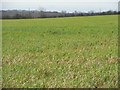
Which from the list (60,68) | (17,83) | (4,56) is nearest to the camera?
(17,83)

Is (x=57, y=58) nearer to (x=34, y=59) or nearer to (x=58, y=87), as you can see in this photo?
(x=34, y=59)

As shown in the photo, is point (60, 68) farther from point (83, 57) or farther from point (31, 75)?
Result: point (83, 57)

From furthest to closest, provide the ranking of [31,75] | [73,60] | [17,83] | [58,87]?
[73,60] → [31,75] → [17,83] → [58,87]

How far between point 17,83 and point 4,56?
15.6 feet

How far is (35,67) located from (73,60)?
1.83m

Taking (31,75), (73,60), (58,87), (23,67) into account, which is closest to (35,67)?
(23,67)

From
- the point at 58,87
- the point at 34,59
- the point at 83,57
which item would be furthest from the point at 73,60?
the point at 58,87

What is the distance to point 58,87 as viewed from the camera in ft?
24.9

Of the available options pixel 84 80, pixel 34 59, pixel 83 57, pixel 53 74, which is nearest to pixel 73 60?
pixel 83 57

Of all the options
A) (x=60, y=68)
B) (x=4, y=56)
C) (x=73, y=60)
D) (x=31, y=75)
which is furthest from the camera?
(x=4, y=56)

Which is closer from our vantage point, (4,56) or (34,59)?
(34,59)

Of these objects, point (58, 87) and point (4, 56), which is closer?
point (58, 87)

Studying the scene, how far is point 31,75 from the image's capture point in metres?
8.99

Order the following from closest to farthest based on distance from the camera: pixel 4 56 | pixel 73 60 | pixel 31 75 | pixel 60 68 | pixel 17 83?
pixel 17 83 < pixel 31 75 < pixel 60 68 < pixel 73 60 < pixel 4 56
